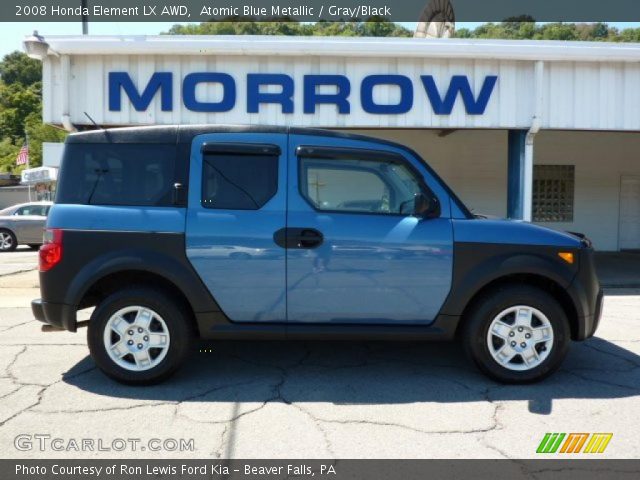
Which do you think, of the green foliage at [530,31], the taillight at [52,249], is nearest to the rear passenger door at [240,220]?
the taillight at [52,249]

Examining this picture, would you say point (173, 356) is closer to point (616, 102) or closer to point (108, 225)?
point (108, 225)

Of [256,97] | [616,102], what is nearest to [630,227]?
[616,102]

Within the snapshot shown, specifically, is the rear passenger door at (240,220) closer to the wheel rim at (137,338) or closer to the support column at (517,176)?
the wheel rim at (137,338)

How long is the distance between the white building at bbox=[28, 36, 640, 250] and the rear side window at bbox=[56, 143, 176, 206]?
545cm

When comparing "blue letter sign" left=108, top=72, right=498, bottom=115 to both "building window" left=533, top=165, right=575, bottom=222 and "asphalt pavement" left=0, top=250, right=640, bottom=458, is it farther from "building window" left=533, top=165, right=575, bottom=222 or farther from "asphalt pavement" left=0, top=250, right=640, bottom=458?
"building window" left=533, top=165, right=575, bottom=222

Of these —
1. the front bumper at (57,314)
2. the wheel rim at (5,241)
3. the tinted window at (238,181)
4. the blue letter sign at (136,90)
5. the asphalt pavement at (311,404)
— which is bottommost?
the asphalt pavement at (311,404)

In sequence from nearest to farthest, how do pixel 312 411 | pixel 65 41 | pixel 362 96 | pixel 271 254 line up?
pixel 312 411, pixel 271 254, pixel 65 41, pixel 362 96

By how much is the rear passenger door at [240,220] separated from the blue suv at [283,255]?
11 mm

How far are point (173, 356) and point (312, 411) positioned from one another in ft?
3.90

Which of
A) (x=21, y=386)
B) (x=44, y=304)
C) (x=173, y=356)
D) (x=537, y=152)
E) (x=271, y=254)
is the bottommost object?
(x=21, y=386)

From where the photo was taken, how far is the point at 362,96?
380 inches

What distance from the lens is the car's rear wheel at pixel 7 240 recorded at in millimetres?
16359

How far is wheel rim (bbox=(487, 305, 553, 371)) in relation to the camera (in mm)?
4258

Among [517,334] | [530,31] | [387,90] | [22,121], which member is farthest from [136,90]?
[22,121]
